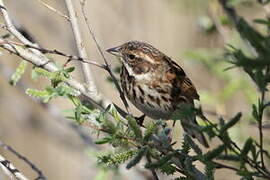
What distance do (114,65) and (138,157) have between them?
336 cm

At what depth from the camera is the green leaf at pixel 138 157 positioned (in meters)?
2.30

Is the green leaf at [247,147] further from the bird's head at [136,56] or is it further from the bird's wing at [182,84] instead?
the bird's head at [136,56]

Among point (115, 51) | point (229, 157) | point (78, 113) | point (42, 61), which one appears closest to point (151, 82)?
point (115, 51)

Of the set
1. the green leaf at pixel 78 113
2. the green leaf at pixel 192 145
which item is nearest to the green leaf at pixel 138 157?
the green leaf at pixel 192 145

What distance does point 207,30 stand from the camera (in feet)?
18.3

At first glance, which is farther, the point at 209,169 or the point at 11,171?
the point at 11,171

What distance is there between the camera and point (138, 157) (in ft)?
7.61

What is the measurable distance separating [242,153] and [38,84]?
589cm

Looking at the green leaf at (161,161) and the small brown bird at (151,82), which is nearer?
the green leaf at (161,161)

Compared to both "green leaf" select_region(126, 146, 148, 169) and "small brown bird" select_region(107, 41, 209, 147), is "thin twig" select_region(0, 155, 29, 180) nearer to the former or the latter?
"green leaf" select_region(126, 146, 148, 169)

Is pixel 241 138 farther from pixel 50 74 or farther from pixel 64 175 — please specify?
pixel 64 175

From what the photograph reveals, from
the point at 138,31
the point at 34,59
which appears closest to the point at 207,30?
the point at 138,31

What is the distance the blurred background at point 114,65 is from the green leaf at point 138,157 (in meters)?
2.12

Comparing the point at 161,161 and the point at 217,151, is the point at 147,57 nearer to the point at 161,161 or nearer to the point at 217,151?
the point at 161,161
